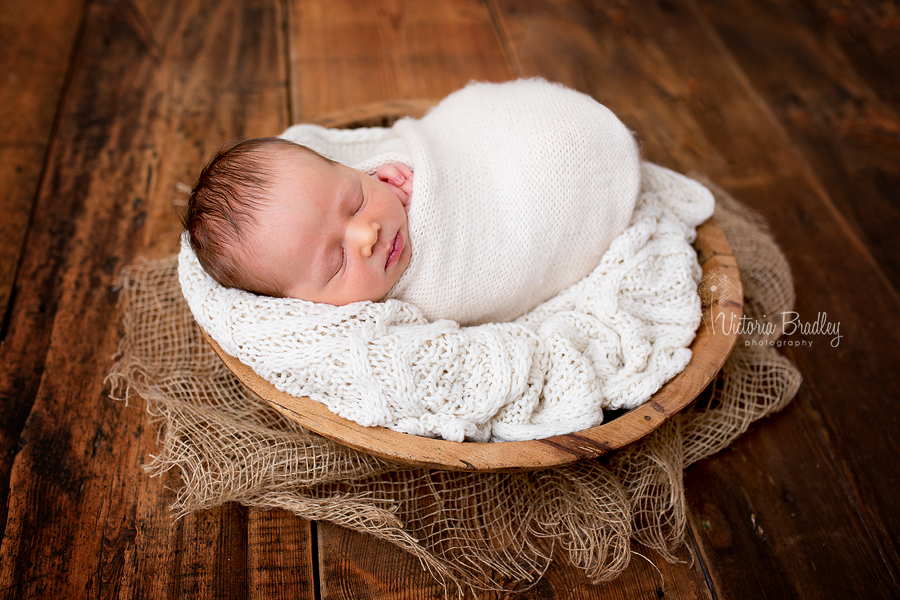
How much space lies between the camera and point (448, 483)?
1168mm

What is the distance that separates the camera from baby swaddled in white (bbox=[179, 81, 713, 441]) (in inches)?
40.1

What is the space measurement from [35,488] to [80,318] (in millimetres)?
406

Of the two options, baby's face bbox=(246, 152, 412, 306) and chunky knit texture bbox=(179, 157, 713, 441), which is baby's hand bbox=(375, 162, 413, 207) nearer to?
baby's face bbox=(246, 152, 412, 306)

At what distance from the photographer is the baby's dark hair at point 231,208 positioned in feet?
3.39

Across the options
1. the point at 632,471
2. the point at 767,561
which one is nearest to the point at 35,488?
the point at 632,471

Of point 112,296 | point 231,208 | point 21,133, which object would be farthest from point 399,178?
point 21,133

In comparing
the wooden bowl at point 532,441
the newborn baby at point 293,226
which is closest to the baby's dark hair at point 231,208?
the newborn baby at point 293,226

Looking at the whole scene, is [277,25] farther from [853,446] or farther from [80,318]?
[853,446]

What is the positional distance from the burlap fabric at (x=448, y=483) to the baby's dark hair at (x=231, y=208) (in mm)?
289

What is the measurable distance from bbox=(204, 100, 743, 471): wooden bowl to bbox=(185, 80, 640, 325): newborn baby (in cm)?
22

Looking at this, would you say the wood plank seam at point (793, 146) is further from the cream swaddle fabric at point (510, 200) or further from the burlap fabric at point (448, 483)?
the cream swaddle fabric at point (510, 200)

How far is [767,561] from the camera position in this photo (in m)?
1.12

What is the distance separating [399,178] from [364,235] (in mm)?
203

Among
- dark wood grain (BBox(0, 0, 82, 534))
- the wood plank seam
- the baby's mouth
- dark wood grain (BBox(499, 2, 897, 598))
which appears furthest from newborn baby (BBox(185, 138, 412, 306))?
the wood plank seam
